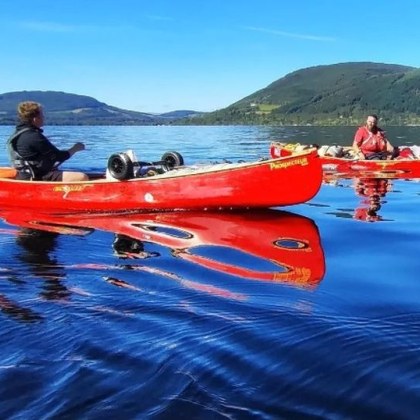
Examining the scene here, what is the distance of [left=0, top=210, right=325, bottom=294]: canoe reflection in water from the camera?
656 cm

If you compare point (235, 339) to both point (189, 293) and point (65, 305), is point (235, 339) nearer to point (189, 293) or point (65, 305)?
point (189, 293)

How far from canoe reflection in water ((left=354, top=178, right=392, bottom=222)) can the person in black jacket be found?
508 centimetres

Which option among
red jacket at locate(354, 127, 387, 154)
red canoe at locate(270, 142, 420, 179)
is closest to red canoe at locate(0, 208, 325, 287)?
red canoe at locate(270, 142, 420, 179)

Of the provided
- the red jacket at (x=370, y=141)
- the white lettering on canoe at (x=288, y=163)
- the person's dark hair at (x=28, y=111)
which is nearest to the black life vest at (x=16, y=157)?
the person's dark hair at (x=28, y=111)

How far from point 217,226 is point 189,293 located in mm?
3667

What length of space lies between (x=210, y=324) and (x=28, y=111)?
661cm

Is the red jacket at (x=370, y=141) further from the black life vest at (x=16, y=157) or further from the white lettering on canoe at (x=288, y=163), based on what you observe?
the black life vest at (x=16, y=157)

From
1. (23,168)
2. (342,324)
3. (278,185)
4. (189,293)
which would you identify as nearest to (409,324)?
Answer: (342,324)

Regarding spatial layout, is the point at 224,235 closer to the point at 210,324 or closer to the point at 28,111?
the point at 210,324

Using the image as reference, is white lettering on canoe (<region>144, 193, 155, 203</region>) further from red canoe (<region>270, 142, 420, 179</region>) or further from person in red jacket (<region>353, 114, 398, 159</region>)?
person in red jacket (<region>353, 114, 398, 159</region>)

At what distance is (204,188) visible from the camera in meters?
10.2

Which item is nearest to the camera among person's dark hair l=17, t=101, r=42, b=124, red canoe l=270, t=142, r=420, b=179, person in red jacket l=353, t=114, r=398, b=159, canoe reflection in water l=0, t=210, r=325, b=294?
canoe reflection in water l=0, t=210, r=325, b=294

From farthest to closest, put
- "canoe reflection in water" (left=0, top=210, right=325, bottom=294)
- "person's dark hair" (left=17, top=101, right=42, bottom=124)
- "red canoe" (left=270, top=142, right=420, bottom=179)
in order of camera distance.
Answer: "red canoe" (left=270, top=142, right=420, bottom=179), "person's dark hair" (left=17, top=101, right=42, bottom=124), "canoe reflection in water" (left=0, top=210, right=325, bottom=294)

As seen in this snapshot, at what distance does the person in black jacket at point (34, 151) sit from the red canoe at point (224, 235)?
74cm
